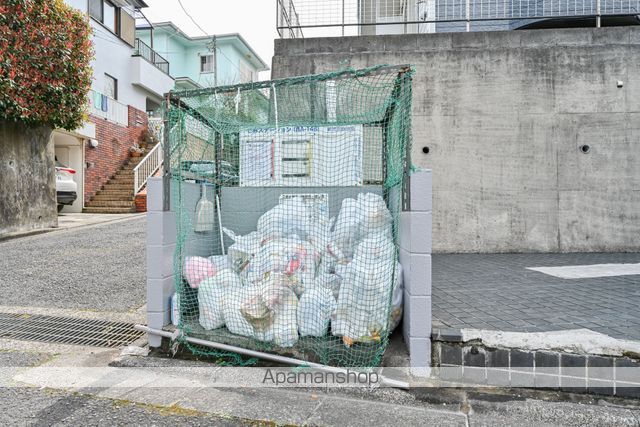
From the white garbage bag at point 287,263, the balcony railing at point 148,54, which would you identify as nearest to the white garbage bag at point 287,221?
the white garbage bag at point 287,263

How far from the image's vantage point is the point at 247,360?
2.68 meters

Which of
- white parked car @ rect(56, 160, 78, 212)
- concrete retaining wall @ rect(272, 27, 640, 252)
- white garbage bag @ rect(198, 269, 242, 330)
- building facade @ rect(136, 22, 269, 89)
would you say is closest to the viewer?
white garbage bag @ rect(198, 269, 242, 330)

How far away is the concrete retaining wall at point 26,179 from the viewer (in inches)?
309

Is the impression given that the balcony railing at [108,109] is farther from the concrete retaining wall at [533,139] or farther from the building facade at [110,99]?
the concrete retaining wall at [533,139]

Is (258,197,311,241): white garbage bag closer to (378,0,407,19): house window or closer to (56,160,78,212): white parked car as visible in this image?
(378,0,407,19): house window

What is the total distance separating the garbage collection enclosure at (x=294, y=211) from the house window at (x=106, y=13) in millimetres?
14126

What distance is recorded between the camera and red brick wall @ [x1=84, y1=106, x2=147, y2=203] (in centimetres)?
1298

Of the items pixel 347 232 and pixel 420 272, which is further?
pixel 347 232

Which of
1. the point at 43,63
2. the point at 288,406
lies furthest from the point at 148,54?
the point at 288,406

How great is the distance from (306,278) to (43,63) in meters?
7.95

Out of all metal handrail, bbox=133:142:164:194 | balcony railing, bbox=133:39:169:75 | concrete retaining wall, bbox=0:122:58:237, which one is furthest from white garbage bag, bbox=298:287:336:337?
balcony railing, bbox=133:39:169:75

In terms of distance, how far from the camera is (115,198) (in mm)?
12961

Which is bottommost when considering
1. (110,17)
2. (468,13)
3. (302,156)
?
(302,156)

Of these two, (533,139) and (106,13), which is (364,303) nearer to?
(533,139)
